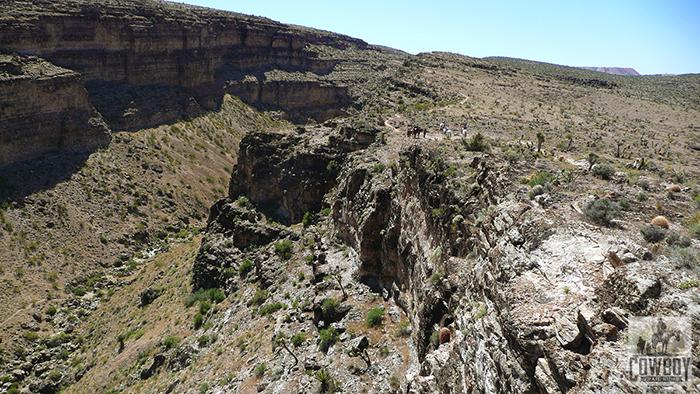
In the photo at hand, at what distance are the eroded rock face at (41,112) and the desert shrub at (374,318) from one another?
51.8 metres

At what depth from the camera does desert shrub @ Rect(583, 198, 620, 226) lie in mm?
10727

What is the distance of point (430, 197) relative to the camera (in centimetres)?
1869

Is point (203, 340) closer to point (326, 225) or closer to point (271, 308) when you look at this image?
point (271, 308)

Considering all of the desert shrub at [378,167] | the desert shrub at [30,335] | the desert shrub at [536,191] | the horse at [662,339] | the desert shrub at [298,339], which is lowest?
the desert shrub at [30,335]

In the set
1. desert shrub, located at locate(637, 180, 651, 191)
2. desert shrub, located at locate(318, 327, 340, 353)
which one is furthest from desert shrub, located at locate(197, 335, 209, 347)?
desert shrub, located at locate(637, 180, 651, 191)

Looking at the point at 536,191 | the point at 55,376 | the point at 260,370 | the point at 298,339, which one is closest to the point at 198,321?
→ the point at 260,370

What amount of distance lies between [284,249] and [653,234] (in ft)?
88.0

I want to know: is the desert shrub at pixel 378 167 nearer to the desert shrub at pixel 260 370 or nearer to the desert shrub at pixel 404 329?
the desert shrub at pixel 404 329

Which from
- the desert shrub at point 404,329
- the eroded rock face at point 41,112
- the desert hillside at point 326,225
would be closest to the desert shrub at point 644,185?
the desert hillside at point 326,225

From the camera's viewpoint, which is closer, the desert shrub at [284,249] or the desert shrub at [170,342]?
the desert shrub at [170,342]

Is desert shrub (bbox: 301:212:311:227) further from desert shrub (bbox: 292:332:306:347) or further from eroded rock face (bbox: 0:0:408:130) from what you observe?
eroded rock face (bbox: 0:0:408:130)

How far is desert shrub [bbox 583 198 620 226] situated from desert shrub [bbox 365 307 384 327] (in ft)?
41.5

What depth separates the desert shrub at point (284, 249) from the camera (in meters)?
31.9

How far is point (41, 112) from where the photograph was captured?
163 feet
